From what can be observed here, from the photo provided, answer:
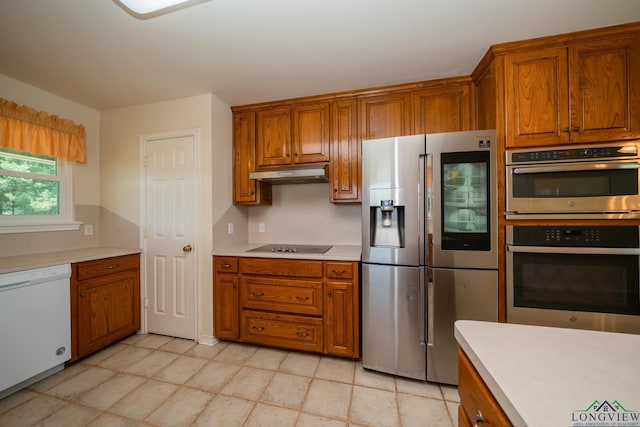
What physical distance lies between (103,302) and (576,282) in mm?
3757

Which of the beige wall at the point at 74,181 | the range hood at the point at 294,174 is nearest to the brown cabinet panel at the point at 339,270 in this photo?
the range hood at the point at 294,174

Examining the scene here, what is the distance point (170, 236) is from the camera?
8.30 feet

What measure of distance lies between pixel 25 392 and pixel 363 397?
240cm

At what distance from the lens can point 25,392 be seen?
1736 millimetres

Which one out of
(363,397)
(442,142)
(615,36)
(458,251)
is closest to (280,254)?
(363,397)

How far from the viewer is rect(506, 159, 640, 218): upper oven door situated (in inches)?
60.3

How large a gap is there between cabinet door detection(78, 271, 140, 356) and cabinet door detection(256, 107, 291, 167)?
1813 millimetres

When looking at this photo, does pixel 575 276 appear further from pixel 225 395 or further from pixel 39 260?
pixel 39 260

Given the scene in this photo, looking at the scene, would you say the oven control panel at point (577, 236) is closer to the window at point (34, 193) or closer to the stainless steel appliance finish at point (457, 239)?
the stainless steel appliance finish at point (457, 239)

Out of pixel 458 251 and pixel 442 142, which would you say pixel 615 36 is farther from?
pixel 458 251

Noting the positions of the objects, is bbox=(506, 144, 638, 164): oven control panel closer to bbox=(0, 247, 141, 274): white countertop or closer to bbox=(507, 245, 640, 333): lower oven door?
bbox=(507, 245, 640, 333): lower oven door

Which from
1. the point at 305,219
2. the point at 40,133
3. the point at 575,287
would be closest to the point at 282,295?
the point at 305,219

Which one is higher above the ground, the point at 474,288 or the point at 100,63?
the point at 100,63

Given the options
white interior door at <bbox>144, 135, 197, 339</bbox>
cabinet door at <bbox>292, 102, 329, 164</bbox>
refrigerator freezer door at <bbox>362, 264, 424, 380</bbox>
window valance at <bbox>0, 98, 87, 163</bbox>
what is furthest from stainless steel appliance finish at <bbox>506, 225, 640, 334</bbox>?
window valance at <bbox>0, 98, 87, 163</bbox>
